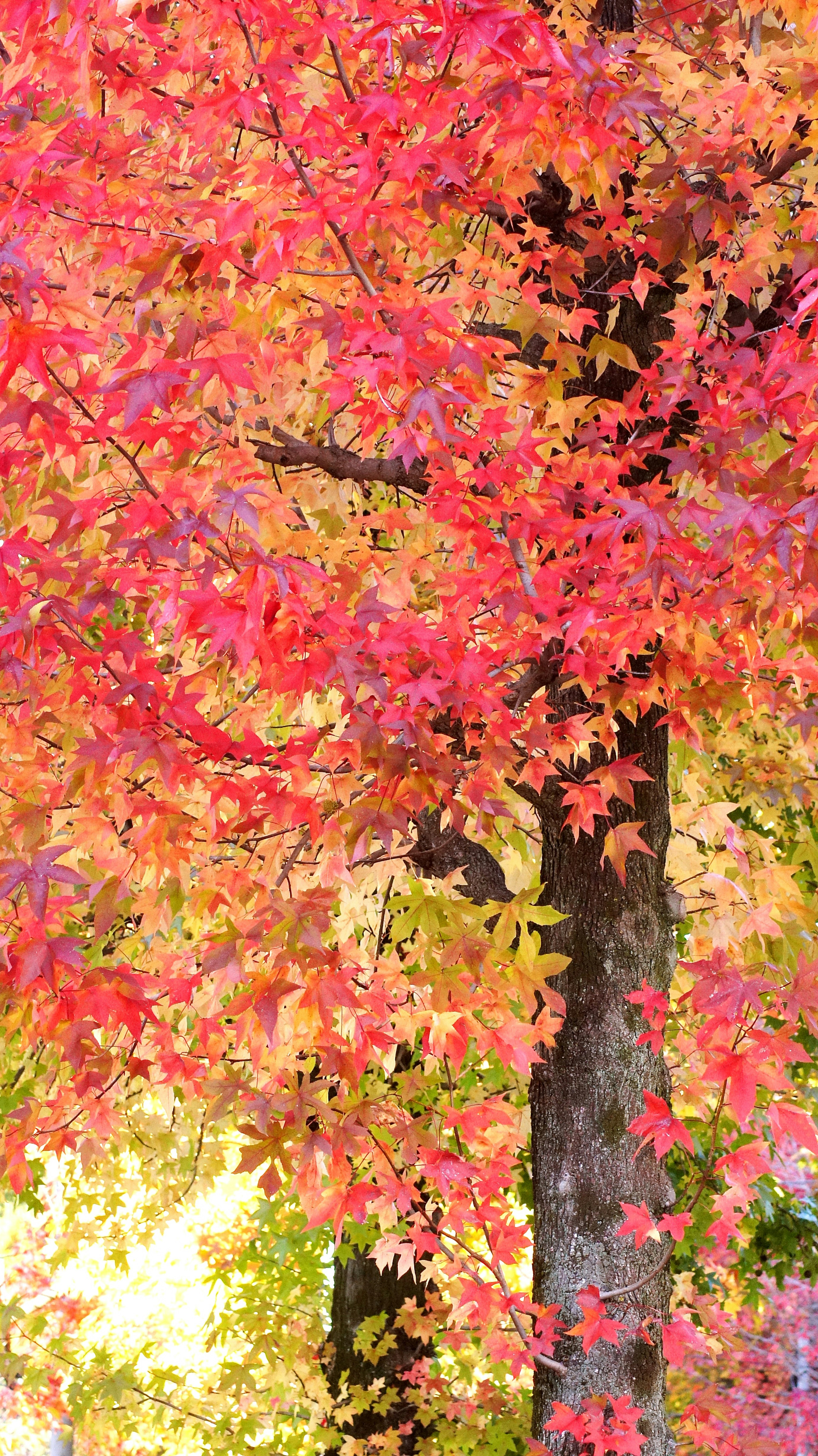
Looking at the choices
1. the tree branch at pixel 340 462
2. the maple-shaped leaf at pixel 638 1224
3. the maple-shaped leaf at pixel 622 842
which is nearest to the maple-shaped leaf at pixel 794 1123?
the maple-shaped leaf at pixel 638 1224

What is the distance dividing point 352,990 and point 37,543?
4.69ft

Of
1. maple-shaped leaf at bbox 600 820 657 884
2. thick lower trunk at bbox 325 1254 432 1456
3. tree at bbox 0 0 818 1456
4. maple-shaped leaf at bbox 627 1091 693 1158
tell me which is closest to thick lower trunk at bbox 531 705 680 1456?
tree at bbox 0 0 818 1456

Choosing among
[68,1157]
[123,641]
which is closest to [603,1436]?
[123,641]

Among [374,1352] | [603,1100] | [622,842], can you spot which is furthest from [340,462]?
[374,1352]

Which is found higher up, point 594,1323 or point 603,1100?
point 603,1100

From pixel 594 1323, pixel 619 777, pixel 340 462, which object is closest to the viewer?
pixel 594 1323

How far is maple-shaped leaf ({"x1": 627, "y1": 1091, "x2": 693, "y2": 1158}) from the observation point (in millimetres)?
3291

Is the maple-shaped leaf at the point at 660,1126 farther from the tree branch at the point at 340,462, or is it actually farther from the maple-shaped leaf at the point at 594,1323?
the tree branch at the point at 340,462

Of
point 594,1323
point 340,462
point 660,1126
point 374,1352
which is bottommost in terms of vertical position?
point 374,1352

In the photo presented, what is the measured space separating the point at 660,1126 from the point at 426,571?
6.89 ft

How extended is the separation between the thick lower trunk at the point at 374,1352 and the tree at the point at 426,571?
10.6 ft

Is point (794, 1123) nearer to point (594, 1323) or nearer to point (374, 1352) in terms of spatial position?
point (594, 1323)

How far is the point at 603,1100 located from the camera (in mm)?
3980

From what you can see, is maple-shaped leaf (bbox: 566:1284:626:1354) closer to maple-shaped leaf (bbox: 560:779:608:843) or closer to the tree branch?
maple-shaped leaf (bbox: 560:779:608:843)
